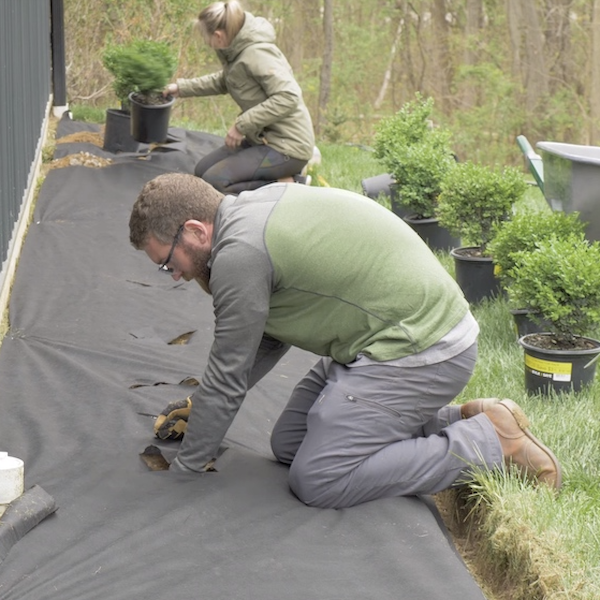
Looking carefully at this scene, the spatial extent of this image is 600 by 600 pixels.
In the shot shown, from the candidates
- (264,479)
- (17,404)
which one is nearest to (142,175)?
(17,404)

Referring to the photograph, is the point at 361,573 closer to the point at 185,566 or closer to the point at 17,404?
the point at 185,566

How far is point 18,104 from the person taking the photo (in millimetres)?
6152

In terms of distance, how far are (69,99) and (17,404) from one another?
9.53m

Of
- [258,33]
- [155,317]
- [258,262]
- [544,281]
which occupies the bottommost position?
[155,317]

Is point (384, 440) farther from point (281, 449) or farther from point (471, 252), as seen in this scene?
point (471, 252)

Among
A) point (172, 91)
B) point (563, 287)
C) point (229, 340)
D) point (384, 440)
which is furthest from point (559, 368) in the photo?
point (172, 91)

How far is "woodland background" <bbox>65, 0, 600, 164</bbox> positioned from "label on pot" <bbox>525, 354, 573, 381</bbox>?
28.6ft

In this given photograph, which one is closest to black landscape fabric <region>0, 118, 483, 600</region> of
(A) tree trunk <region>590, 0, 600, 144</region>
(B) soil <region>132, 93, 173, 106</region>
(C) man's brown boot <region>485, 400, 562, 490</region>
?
(C) man's brown boot <region>485, 400, 562, 490</region>

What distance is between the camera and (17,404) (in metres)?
3.72

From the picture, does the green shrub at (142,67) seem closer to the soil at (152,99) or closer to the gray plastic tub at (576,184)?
the soil at (152,99)

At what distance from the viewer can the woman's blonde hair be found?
21.5 ft

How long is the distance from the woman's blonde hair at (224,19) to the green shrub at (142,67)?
4.78 feet

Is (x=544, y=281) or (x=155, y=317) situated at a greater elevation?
(x=544, y=281)

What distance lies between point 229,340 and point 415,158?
3.68 m
